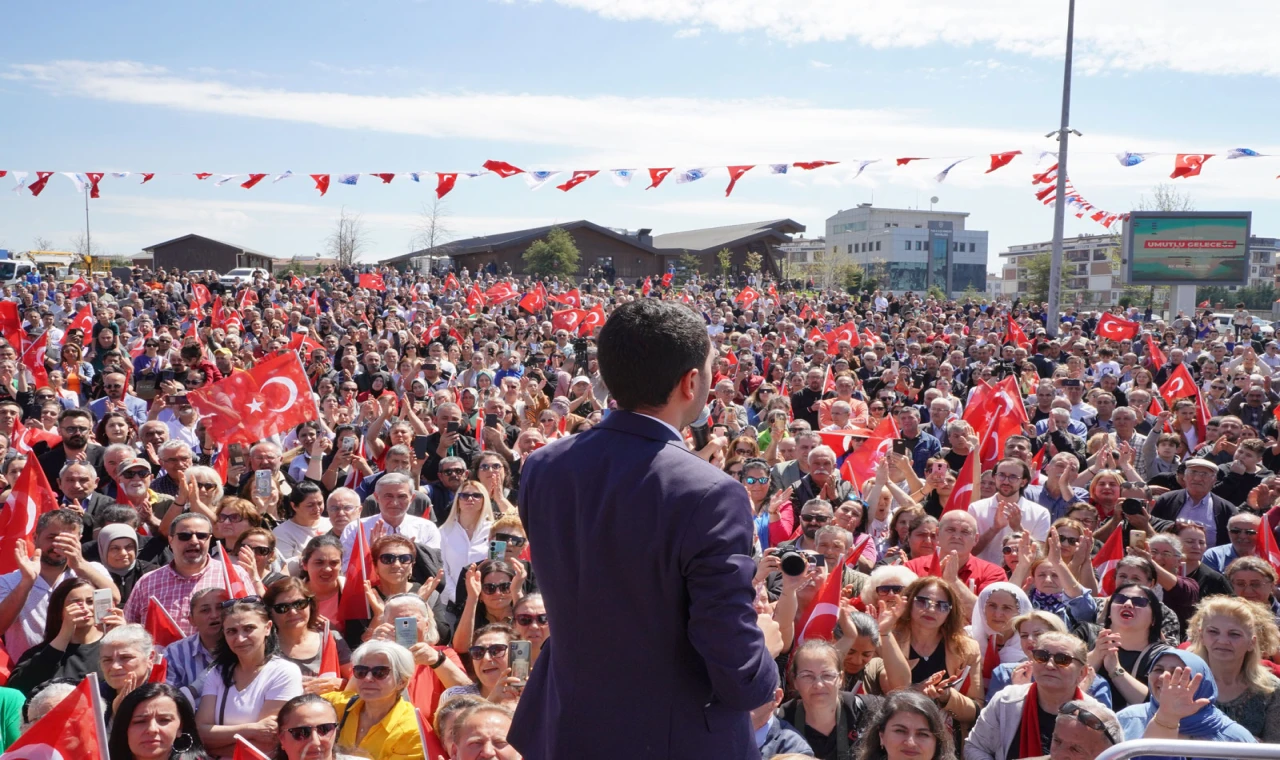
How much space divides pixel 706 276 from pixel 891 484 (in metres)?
46.4

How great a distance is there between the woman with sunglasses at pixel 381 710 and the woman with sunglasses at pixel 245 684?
0.30m

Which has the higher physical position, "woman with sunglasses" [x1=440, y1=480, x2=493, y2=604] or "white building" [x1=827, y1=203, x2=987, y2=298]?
"white building" [x1=827, y1=203, x2=987, y2=298]

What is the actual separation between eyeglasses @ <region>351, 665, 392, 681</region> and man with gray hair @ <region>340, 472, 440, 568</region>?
6.86 feet

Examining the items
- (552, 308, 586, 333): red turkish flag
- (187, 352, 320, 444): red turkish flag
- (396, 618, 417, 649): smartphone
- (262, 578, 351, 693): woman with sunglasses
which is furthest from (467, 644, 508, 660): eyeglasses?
(552, 308, 586, 333): red turkish flag

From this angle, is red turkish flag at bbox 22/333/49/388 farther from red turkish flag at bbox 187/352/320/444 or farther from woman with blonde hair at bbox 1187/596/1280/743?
woman with blonde hair at bbox 1187/596/1280/743

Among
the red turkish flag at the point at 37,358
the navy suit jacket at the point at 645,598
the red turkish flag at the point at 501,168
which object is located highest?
the red turkish flag at the point at 501,168

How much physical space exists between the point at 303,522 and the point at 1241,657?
5.32 meters

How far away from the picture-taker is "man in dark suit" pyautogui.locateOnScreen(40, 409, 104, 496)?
27.3ft

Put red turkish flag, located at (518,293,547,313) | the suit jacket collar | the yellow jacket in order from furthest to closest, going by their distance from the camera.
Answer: red turkish flag, located at (518,293,547,313) → the yellow jacket → the suit jacket collar

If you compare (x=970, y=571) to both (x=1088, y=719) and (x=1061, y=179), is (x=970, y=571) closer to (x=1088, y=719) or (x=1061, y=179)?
(x=1088, y=719)

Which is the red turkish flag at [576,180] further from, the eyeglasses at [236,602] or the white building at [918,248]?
the white building at [918,248]

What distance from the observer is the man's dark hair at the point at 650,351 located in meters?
2.07

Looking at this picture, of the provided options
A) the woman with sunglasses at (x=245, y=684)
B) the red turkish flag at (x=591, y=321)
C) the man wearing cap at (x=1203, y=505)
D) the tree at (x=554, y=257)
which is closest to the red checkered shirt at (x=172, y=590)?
the woman with sunglasses at (x=245, y=684)

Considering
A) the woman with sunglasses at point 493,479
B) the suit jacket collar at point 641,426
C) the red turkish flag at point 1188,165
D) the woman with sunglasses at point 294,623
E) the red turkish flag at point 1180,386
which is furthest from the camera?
the red turkish flag at point 1188,165
